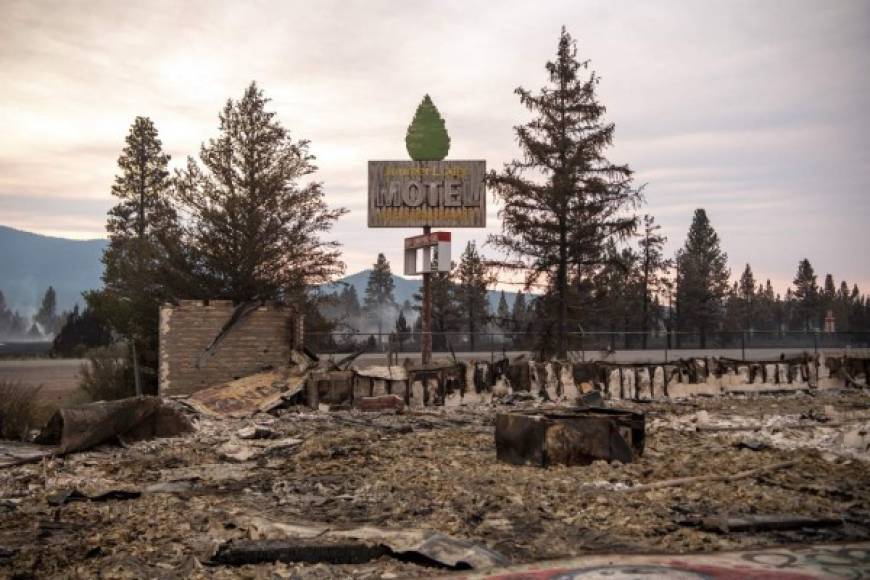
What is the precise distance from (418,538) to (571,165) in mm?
24882

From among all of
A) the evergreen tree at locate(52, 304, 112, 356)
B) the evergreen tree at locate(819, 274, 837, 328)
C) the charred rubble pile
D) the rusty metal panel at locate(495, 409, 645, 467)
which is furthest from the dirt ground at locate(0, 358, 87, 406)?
the evergreen tree at locate(819, 274, 837, 328)

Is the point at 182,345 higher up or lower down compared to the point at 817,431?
higher up

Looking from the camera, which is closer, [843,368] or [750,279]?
[843,368]

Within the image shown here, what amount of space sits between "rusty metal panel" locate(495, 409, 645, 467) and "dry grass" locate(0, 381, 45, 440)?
818 cm

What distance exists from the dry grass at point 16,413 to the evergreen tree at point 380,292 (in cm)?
9963

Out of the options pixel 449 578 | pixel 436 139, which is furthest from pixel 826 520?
pixel 436 139

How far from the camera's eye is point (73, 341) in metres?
68.3

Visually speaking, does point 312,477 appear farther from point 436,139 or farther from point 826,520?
point 436,139

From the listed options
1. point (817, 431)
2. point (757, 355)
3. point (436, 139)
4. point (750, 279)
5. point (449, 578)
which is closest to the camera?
point (449, 578)

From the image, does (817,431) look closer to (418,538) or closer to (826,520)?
(826,520)

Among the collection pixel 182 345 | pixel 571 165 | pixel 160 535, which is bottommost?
pixel 160 535

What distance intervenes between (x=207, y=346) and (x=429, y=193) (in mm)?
10384

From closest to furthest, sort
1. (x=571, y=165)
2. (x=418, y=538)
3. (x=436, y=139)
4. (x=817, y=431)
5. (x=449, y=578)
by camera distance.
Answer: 1. (x=449, y=578)
2. (x=418, y=538)
3. (x=817, y=431)
4. (x=436, y=139)
5. (x=571, y=165)

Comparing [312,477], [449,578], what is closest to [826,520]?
[449,578]
